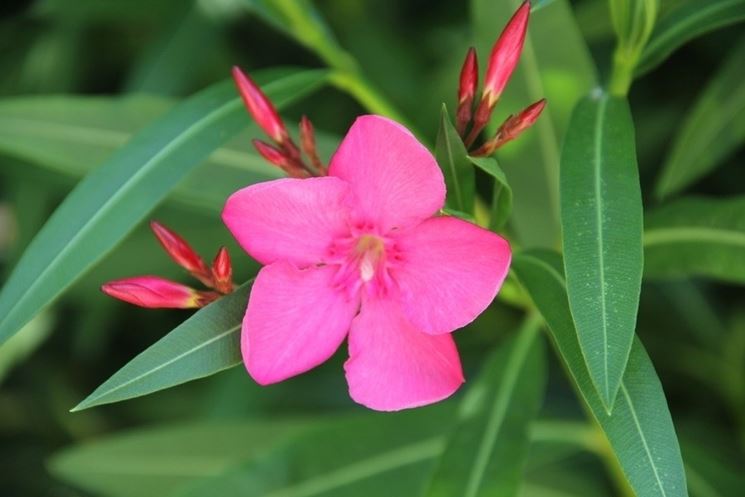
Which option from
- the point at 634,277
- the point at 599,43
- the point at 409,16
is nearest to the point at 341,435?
the point at 634,277

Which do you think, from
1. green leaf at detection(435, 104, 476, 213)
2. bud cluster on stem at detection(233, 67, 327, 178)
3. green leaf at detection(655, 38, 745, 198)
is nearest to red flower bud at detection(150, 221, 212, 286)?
bud cluster on stem at detection(233, 67, 327, 178)

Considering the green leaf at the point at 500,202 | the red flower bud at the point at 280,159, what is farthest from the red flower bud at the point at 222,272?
the green leaf at the point at 500,202

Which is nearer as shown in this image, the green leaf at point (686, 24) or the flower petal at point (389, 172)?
the flower petal at point (389, 172)

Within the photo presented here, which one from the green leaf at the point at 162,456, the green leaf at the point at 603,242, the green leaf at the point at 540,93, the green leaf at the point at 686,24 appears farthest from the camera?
the green leaf at the point at 162,456

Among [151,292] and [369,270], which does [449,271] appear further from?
[151,292]

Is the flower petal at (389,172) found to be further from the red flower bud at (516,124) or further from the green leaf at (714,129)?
the green leaf at (714,129)

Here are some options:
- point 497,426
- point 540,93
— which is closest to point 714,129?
point 540,93
